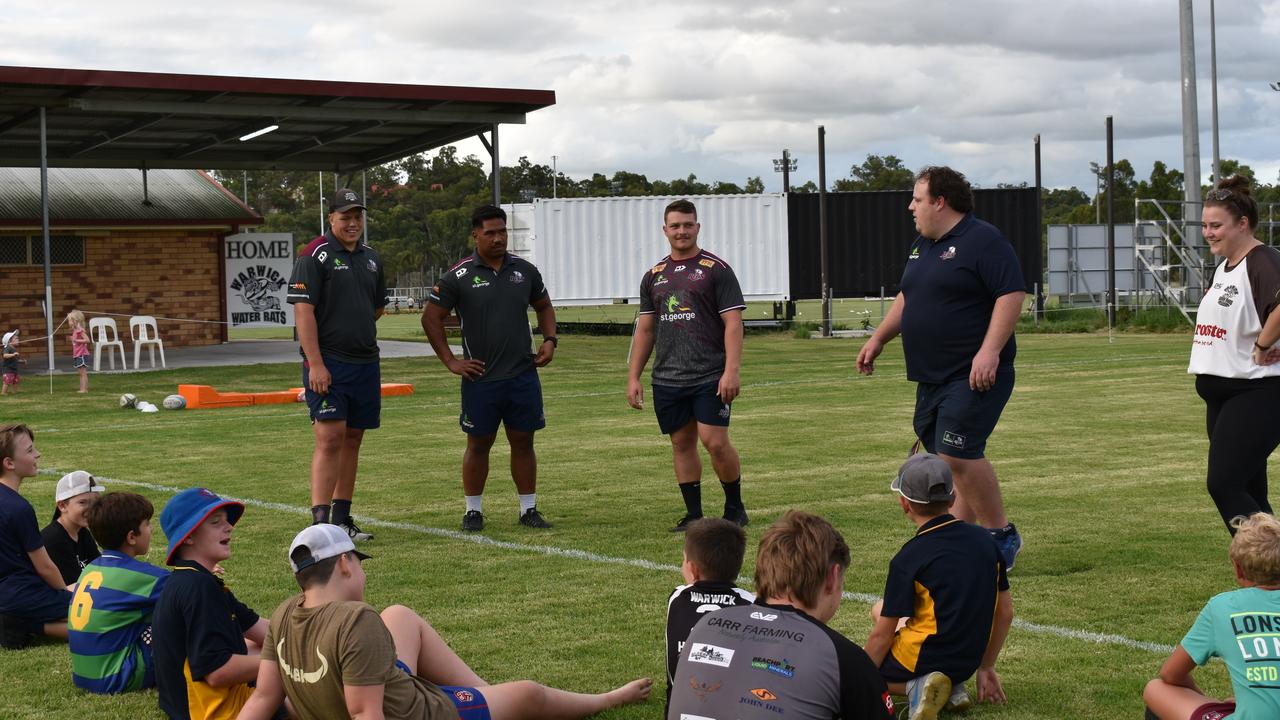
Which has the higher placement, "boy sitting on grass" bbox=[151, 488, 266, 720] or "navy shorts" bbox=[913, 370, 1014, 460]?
"navy shorts" bbox=[913, 370, 1014, 460]

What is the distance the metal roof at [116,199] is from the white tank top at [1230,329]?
2815 centimetres

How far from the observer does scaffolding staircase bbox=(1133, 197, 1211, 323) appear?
32.6 metres

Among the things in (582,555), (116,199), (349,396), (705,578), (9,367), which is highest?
(116,199)

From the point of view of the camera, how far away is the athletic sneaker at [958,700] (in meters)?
5.08

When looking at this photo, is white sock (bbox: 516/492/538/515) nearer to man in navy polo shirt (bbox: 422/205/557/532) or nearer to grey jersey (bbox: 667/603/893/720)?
man in navy polo shirt (bbox: 422/205/557/532)

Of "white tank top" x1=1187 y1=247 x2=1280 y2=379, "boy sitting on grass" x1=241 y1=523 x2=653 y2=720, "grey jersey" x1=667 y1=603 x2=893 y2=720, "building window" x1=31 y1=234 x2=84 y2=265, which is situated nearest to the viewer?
"grey jersey" x1=667 y1=603 x2=893 y2=720

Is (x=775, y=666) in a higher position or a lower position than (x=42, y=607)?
higher

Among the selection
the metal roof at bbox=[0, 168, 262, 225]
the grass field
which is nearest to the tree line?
the metal roof at bbox=[0, 168, 262, 225]

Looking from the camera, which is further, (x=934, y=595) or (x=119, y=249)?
(x=119, y=249)

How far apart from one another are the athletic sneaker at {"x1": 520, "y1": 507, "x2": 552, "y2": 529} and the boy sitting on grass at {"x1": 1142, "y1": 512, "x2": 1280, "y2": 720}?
5.59 metres

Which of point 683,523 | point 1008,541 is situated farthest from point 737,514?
point 1008,541

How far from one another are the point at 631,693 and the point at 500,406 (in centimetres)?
428

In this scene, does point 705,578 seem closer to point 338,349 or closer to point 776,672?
point 776,672

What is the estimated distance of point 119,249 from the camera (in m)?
32.7
